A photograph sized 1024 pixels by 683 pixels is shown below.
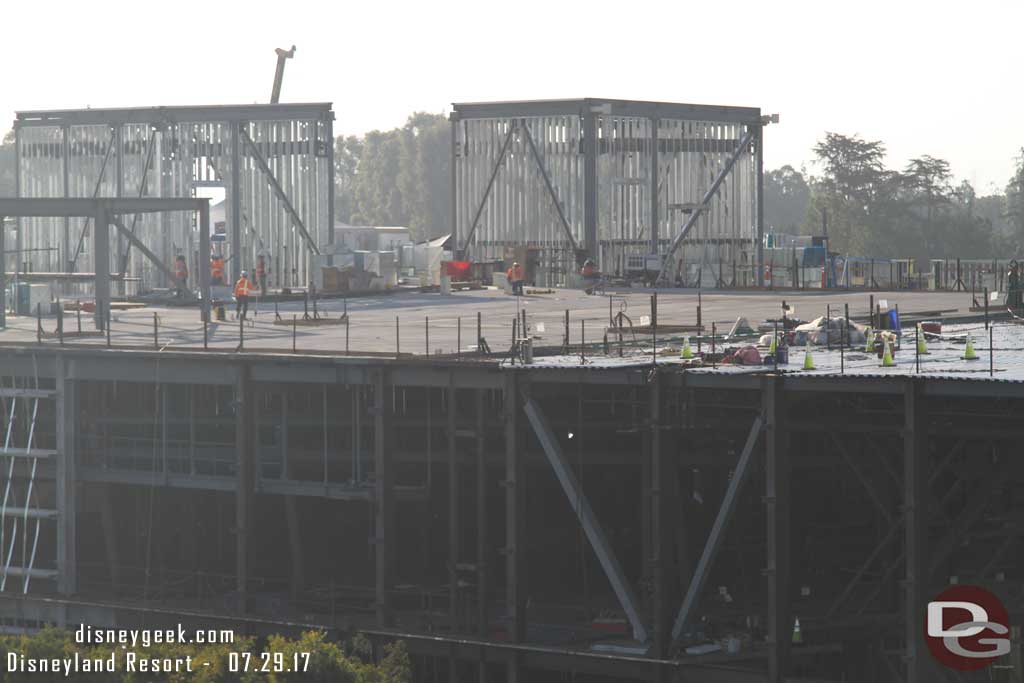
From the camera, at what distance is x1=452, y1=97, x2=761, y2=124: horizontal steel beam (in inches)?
3177

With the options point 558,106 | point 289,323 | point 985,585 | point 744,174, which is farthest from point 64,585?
point 744,174

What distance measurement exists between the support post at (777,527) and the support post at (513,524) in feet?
18.4

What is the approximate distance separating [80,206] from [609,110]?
27372 millimetres

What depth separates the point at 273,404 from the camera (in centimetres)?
4697

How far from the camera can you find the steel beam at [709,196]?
8381cm

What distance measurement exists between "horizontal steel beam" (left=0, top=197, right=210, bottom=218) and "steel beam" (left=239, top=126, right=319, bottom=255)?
16829mm

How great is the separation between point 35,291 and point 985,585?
133ft

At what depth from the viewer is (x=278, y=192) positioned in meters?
79.6

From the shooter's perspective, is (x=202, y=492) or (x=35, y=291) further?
(x=35, y=291)

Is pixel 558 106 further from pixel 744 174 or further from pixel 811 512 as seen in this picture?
pixel 811 512

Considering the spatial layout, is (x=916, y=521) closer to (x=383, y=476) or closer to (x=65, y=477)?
(x=383, y=476)

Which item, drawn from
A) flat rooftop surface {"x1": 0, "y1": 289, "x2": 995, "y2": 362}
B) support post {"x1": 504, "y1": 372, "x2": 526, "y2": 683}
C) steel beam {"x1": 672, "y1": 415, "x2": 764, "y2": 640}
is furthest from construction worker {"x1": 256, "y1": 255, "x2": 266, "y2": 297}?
steel beam {"x1": 672, "y1": 415, "x2": 764, "y2": 640}

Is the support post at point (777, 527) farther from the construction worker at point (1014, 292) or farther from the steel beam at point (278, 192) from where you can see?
the steel beam at point (278, 192)

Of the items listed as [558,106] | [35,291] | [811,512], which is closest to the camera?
[811,512]
